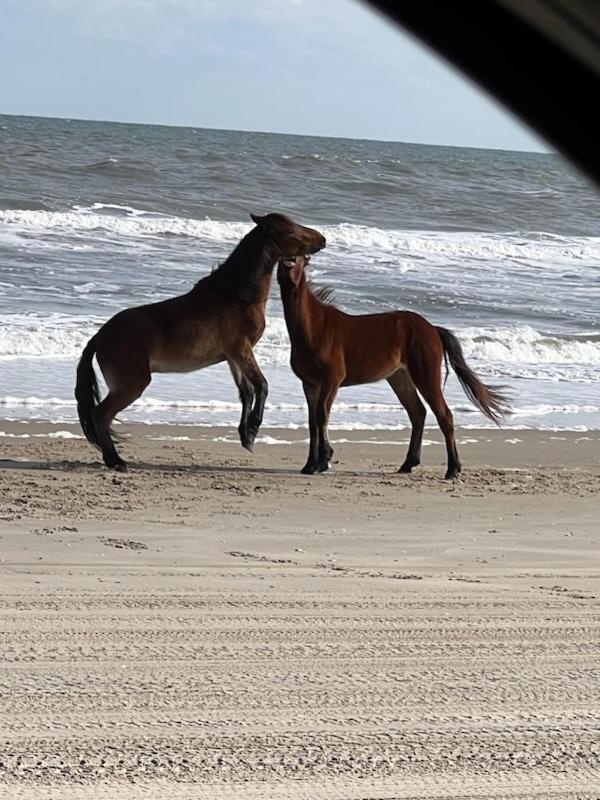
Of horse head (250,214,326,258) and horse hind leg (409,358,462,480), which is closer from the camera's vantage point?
horse head (250,214,326,258)

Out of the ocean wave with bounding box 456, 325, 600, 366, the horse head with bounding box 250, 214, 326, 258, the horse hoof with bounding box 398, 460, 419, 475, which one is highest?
the horse head with bounding box 250, 214, 326, 258

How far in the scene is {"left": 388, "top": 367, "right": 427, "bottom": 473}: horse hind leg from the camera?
29.8 ft

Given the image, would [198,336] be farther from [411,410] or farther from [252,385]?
[411,410]

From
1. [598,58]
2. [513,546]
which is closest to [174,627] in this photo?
[513,546]

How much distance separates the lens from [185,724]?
376 centimetres

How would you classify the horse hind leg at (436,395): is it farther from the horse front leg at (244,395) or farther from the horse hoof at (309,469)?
the horse front leg at (244,395)

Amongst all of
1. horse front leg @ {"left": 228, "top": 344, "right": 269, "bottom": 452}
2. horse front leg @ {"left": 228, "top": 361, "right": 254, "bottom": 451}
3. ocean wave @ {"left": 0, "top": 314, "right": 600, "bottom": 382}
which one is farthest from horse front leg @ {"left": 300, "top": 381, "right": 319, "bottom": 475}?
ocean wave @ {"left": 0, "top": 314, "right": 600, "bottom": 382}

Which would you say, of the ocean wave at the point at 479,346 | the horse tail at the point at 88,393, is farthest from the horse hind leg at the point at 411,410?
the ocean wave at the point at 479,346

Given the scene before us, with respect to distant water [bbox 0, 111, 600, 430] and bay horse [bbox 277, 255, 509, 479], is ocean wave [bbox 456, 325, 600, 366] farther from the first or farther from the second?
bay horse [bbox 277, 255, 509, 479]

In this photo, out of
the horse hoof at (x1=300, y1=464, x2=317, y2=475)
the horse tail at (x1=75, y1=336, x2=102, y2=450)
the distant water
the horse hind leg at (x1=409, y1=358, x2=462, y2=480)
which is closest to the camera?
the horse tail at (x1=75, y1=336, x2=102, y2=450)

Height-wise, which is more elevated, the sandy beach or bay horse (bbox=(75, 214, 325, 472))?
bay horse (bbox=(75, 214, 325, 472))

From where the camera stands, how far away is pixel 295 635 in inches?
187

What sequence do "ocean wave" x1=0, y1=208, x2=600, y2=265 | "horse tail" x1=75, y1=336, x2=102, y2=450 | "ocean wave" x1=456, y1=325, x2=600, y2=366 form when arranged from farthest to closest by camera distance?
"ocean wave" x1=0, y1=208, x2=600, y2=265 → "ocean wave" x1=456, y1=325, x2=600, y2=366 → "horse tail" x1=75, y1=336, x2=102, y2=450

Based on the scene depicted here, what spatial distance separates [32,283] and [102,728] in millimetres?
14714
